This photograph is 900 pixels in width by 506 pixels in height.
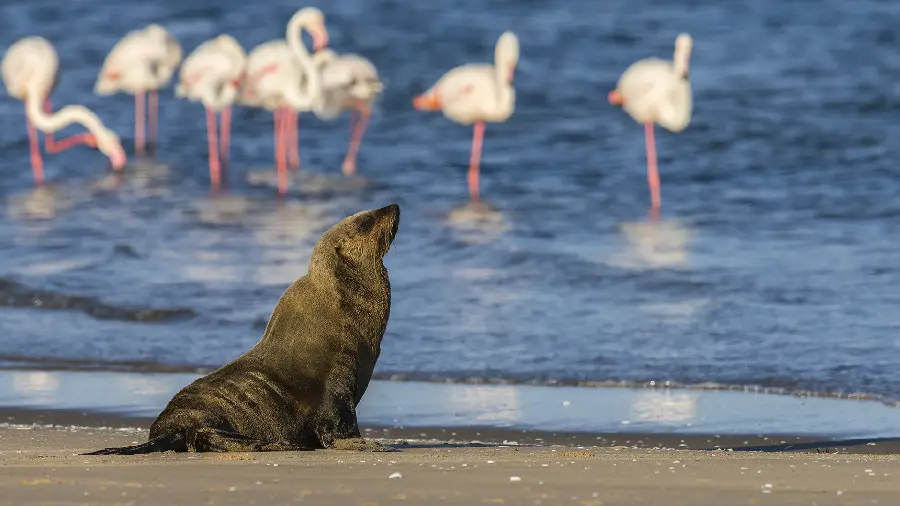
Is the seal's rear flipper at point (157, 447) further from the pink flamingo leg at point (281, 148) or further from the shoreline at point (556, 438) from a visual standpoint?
the pink flamingo leg at point (281, 148)

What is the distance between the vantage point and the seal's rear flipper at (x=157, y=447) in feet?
19.7

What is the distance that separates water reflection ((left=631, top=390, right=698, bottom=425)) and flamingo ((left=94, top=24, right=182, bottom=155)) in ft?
39.3

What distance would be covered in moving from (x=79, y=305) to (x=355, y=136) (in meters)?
7.61

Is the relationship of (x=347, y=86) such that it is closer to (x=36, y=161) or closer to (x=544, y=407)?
(x=36, y=161)

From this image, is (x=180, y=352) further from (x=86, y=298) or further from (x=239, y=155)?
(x=239, y=155)

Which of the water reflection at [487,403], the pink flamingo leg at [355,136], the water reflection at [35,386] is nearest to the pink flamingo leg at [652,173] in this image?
the pink flamingo leg at [355,136]

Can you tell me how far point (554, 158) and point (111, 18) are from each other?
11785 millimetres

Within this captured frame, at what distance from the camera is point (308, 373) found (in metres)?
6.36

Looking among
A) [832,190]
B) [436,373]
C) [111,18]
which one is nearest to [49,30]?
[111,18]

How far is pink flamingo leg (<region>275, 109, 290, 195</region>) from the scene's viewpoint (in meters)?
A: 17.0

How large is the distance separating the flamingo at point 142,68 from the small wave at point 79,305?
8035mm

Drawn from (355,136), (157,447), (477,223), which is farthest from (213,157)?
(157,447)

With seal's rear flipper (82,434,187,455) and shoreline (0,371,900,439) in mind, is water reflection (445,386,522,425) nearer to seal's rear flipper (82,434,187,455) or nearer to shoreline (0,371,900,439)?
shoreline (0,371,900,439)

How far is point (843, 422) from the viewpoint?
26.0 feet
